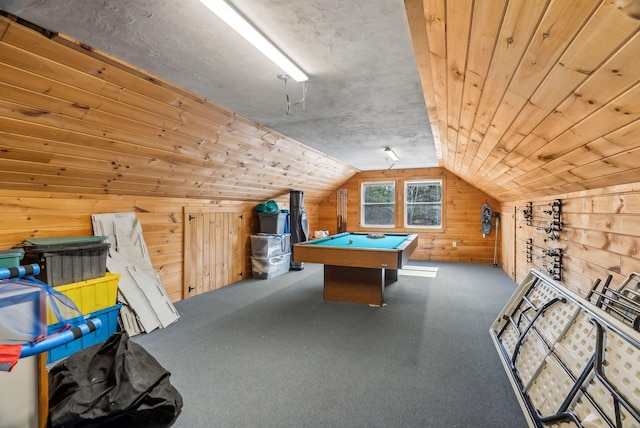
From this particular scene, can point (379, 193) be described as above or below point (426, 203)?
above

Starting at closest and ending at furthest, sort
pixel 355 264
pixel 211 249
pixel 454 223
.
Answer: pixel 355 264
pixel 211 249
pixel 454 223

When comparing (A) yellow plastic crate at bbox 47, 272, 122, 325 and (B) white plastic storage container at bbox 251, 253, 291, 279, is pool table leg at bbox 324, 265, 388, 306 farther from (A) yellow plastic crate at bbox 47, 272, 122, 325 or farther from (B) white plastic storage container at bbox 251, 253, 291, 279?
(A) yellow plastic crate at bbox 47, 272, 122, 325

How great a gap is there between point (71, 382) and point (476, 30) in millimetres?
2748

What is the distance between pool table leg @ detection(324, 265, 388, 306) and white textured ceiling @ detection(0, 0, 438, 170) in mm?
1936

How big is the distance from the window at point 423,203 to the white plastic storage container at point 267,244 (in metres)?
3.41

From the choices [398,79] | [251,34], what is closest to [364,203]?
[398,79]

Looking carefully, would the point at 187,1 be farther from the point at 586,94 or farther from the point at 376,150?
the point at 376,150

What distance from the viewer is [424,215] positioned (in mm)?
7363

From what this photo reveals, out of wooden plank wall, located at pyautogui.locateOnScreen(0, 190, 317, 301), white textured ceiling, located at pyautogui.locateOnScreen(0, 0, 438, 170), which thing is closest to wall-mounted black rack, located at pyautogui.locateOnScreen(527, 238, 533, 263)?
white textured ceiling, located at pyautogui.locateOnScreen(0, 0, 438, 170)

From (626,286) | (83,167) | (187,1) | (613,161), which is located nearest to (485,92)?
(613,161)

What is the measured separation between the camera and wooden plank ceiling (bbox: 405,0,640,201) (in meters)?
0.90

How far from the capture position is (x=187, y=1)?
4.71 feet

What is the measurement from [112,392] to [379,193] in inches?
268

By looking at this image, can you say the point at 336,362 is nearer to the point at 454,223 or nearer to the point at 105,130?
the point at 105,130
